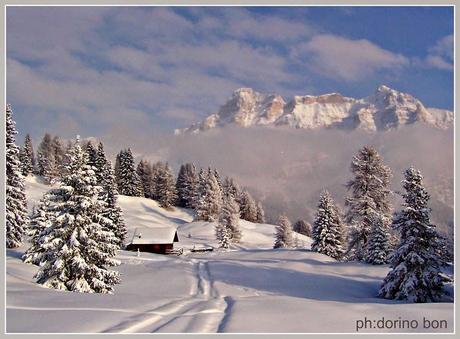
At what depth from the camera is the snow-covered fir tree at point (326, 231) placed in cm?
4565

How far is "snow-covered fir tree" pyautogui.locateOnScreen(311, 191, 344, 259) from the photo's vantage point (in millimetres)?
45650

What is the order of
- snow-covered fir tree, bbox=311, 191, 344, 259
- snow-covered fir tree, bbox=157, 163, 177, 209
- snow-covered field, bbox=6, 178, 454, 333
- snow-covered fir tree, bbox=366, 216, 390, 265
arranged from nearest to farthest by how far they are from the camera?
snow-covered field, bbox=6, 178, 454, 333 < snow-covered fir tree, bbox=366, 216, 390, 265 < snow-covered fir tree, bbox=311, 191, 344, 259 < snow-covered fir tree, bbox=157, 163, 177, 209

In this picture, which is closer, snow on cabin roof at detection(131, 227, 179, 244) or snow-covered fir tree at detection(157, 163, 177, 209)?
snow on cabin roof at detection(131, 227, 179, 244)

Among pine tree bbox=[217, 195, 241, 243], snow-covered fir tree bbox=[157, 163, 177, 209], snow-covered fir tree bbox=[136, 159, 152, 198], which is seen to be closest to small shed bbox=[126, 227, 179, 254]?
pine tree bbox=[217, 195, 241, 243]

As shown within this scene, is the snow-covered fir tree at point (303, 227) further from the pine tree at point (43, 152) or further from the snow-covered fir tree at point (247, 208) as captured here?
the pine tree at point (43, 152)

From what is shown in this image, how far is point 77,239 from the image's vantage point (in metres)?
19.5

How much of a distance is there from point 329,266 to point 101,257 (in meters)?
19.8

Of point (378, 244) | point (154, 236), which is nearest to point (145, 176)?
point (154, 236)

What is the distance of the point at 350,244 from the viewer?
37250 millimetres

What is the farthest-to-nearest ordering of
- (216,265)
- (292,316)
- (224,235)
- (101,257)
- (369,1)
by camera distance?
(224,235), (216,265), (101,257), (369,1), (292,316)

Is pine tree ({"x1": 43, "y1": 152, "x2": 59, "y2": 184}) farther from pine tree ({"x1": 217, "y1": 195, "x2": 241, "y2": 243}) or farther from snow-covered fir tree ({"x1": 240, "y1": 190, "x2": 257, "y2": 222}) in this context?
pine tree ({"x1": 217, "y1": 195, "x2": 241, "y2": 243})

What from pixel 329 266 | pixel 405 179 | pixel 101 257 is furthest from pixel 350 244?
pixel 101 257

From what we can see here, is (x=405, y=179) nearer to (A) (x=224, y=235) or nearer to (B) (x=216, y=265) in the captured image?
(B) (x=216, y=265)

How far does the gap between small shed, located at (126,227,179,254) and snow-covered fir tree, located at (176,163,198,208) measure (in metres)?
39.4
